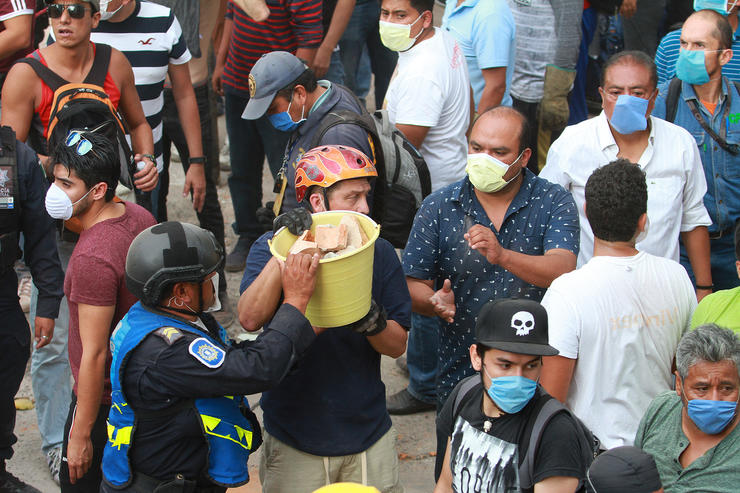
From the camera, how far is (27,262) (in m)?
4.40

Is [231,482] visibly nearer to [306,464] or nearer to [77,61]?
[306,464]

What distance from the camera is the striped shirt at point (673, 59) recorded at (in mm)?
5469

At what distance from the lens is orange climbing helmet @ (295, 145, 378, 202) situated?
3.41 meters

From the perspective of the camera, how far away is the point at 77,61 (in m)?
4.77

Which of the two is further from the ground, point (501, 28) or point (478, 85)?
point (501, 28)

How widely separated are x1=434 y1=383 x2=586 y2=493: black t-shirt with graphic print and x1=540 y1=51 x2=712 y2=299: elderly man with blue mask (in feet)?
5.61

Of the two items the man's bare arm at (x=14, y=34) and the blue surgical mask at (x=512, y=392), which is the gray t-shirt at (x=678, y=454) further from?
the man's bare arm at (x=14, y=34)

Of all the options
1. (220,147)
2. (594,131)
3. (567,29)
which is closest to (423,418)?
(594,131)

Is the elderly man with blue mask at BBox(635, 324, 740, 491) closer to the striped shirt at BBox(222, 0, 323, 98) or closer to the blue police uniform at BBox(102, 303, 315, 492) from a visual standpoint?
the blue police uniform at BBox(102, 303, 315, 492)

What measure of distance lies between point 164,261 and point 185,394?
485mm

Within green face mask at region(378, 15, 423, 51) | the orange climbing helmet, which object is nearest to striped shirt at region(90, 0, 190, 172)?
green face mask at region(378, 15, 423, 51)

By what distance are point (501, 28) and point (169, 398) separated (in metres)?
4.07

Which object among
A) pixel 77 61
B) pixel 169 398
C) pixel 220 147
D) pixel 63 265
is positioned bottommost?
pixel 220 147

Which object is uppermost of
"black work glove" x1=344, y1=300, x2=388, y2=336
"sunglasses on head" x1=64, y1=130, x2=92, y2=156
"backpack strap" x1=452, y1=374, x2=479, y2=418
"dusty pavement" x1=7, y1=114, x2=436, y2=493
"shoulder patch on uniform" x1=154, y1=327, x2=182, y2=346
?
"sunglasses on head" x1=64, y1=130, x2=92, y2=156
